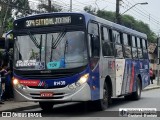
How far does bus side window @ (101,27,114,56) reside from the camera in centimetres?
1403

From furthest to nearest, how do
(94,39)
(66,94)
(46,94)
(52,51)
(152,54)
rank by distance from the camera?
(152,54) → (94,39) → (52,51) → (46,94) → (66,94)

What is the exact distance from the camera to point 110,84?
14.6m

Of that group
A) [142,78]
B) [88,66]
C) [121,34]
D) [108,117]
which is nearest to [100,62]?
[88,66]

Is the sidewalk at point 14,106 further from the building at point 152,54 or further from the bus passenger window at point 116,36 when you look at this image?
the building at point 152,54

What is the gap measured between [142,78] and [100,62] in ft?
22.7

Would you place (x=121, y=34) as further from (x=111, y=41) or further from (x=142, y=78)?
(x=142, y=78)

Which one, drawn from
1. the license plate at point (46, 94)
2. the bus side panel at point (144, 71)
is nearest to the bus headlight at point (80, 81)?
the license plate at point (46, 94)

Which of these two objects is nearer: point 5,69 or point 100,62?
point 100,62

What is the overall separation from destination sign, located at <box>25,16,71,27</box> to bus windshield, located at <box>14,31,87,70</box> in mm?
344

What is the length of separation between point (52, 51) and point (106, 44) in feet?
8.38

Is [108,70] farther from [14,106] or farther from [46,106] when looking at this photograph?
[14,106]

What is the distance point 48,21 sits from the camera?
12.9 metres

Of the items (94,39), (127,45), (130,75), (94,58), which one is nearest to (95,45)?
(94,39)

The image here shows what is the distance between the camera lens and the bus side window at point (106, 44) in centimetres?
1403
